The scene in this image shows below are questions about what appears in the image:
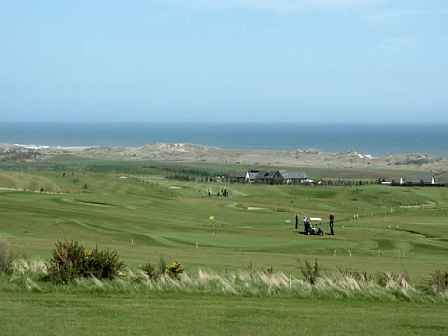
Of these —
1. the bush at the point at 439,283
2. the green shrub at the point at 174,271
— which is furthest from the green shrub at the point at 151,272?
the bush at the point at 439,283

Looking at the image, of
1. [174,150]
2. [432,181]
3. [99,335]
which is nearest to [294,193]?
[432,181]

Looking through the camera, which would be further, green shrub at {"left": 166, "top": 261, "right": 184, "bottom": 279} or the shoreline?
the shoreline

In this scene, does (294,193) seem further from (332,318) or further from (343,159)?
(343,159)

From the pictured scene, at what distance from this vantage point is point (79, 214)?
38.8m

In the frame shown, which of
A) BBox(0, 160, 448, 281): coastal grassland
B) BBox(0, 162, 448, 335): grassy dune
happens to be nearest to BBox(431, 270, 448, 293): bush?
BBox(0, 162, 448, 335): grassy dune

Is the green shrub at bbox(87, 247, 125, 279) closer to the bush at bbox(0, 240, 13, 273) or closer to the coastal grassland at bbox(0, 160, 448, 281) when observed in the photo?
the bush at bbox(0, 240, 13, 273)

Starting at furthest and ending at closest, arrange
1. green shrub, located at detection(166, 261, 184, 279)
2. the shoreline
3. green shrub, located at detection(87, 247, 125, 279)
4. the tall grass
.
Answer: the shoreline, green shrub, located at detection(166, 261, 184, 279), green shrub, located at detection(87, 247, 125, 279), the tall grass

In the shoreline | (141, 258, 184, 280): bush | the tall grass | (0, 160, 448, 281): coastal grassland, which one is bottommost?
(0, 160, 448, 281): coastal grassland

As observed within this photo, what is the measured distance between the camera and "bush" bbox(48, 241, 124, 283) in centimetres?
1627

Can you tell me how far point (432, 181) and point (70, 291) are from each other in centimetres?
8982

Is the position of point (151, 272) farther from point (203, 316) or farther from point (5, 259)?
point (203, 316)

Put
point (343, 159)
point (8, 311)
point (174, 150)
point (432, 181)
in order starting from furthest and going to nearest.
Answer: point (174, 150)
point (343, 159)
point (432, 181)
point (8, 311)

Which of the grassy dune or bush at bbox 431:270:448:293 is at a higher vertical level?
bush at bbox 431:270:448:293

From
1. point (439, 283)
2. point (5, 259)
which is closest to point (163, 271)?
point (5, 259)
